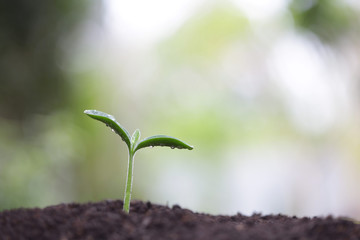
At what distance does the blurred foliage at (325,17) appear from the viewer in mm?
4859

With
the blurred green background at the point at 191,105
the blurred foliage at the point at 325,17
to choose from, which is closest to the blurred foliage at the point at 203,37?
the blurred green background at the point at 191,105

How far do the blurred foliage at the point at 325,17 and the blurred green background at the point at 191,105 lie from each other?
0.5 inches

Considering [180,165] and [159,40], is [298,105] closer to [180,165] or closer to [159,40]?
[159,40]

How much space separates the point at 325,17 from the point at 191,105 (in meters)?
2.60

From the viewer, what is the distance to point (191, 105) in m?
6.75

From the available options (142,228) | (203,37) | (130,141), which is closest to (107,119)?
(130,141)

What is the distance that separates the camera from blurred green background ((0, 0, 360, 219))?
339 cm

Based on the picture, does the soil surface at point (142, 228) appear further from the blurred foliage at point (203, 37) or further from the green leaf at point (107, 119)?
the blurred foliage at point (203, 37)

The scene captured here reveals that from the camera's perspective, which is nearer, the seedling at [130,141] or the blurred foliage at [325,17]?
the seedling at [130,141]

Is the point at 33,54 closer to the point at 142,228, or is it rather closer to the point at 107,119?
the point at 107,119

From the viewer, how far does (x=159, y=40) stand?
20.7ft

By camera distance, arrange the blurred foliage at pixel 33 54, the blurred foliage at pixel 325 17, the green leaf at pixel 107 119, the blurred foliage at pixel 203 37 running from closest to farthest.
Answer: the green leaf at pixel 107 119 < the blurred foliage at pixel 33 54 < the blurred foliage at pixel 325 17 < the blurred foliage at pixel 203 37

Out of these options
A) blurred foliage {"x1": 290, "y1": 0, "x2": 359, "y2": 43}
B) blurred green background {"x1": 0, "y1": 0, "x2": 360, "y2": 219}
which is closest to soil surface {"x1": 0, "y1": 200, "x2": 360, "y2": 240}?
blurred green background {"x1": 0, "y1": 0, "x2": 360, "y2": 219}

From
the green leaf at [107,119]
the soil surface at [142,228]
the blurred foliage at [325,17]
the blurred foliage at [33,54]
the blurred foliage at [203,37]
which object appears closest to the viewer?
the soil surface at [142,228]
